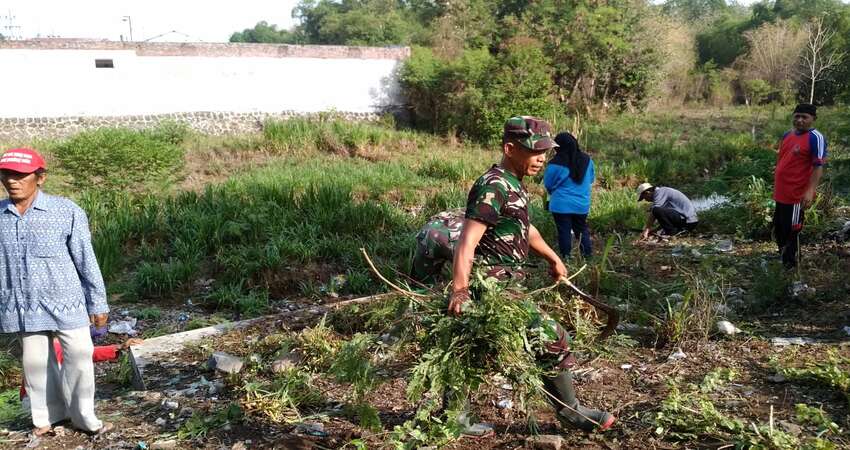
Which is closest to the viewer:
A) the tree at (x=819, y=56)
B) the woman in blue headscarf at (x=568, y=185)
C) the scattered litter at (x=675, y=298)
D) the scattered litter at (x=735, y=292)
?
the scattered litter at (x=675, y=298)

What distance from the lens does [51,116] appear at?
599 inches

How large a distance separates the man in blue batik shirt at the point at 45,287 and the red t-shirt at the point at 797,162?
4.96m

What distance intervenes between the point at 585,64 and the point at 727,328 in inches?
581

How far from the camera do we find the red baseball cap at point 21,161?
3135 mm

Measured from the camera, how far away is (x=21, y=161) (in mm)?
3180

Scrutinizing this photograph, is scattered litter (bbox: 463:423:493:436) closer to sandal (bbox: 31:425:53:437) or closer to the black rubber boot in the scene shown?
the black rubber boot

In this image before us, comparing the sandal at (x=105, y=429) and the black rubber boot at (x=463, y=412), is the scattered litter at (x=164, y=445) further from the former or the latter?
the black rubber boot at (x=463, y=412)

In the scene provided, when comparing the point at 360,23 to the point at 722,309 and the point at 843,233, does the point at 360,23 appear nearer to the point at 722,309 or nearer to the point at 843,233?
the point at 843,233

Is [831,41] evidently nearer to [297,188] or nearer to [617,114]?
[617,114]

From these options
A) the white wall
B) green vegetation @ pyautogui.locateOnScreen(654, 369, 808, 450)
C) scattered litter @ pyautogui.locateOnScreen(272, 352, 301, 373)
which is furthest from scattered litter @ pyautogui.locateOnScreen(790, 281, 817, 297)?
the white wall

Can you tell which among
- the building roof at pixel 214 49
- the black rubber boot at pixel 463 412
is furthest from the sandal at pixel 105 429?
the building roof at pixel 214 49

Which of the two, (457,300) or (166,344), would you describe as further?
(166,344)

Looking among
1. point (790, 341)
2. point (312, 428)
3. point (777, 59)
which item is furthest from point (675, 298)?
point (777, 59)

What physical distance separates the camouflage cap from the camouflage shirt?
168 millimetres
